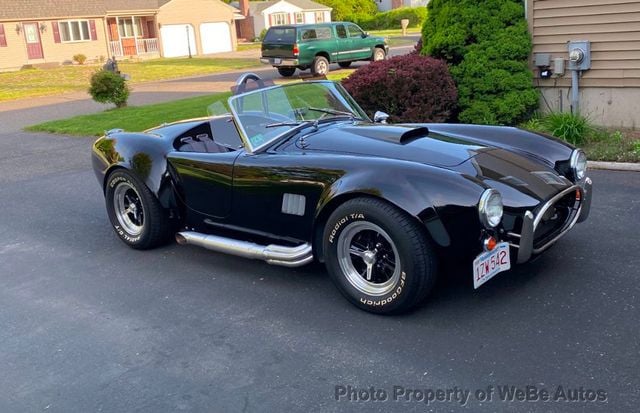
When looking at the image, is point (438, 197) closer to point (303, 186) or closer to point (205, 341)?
point (303, 186)

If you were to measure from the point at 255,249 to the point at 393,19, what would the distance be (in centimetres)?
6354

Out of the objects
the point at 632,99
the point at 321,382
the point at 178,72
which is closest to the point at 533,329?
the point at 321,382

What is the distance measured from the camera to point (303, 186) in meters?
4.37

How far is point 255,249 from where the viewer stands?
464 cm

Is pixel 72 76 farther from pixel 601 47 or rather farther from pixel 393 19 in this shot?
pixel 393 19

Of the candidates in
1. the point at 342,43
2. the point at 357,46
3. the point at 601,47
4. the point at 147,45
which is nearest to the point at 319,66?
the point at 342,43

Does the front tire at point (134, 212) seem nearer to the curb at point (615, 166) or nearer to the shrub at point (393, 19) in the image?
the curb at point (615, 166)

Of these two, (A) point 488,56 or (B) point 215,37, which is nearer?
(A) point 488,56

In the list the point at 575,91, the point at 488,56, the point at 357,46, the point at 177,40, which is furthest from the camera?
the point at 177,40

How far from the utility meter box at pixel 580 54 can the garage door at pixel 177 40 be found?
37213mm

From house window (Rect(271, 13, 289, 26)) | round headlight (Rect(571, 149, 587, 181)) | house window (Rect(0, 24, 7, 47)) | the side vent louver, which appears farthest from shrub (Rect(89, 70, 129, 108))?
house window (Rect(271, 13, 289, 26))

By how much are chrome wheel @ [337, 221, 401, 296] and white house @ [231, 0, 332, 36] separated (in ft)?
196

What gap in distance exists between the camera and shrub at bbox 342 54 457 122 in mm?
9297

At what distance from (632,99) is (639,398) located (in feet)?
22.6
